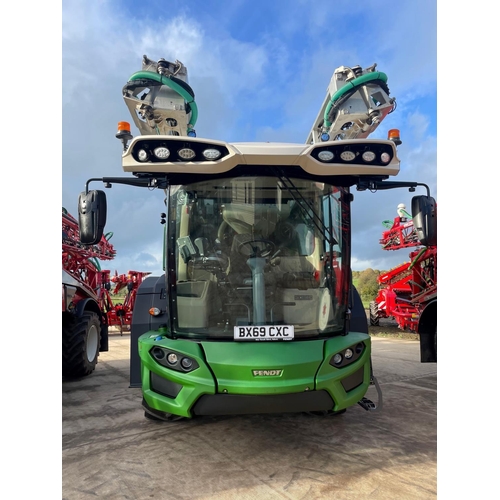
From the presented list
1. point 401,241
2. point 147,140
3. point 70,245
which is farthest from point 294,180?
point 401,241

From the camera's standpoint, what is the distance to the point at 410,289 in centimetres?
1102

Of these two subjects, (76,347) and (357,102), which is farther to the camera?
(76,347)

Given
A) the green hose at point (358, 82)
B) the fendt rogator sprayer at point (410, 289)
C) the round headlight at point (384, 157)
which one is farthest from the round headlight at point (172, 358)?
the fendt rogator sprayer at point (410, 289)

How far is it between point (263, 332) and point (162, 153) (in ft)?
5.35

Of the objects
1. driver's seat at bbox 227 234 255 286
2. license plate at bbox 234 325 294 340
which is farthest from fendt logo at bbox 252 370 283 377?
driver's seat at bbox 227 234 255 286

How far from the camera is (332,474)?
Answer: 9.64ft

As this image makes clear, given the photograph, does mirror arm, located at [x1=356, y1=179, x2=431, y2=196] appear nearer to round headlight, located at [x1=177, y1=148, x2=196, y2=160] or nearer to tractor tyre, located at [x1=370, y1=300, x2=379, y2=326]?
round headlight, located at [x1=177, y1=148, x2=196, y2=160]

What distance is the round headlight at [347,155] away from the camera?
3139mm

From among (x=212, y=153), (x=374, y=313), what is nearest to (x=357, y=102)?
(x=212, y=153)

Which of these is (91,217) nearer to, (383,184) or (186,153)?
(186,153)

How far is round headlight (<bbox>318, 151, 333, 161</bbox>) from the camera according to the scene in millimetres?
3117

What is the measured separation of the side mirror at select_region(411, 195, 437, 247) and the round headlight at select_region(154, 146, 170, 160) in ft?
6.74

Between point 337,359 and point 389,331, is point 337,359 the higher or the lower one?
the higher one

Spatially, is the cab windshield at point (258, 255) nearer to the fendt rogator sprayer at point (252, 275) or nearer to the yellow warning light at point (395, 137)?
the fendt rogator sprayer at point (252, 275)
